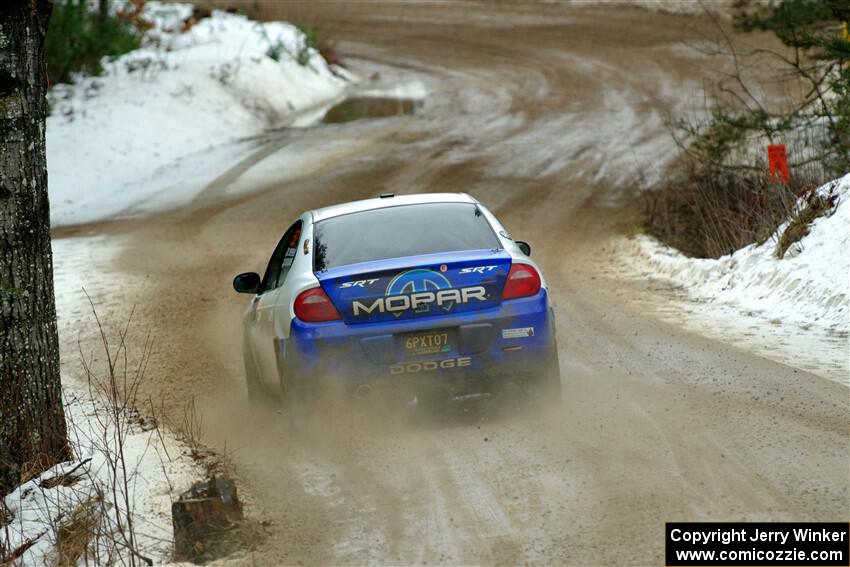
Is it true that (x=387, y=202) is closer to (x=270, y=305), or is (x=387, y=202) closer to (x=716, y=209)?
(x=270, y=305)

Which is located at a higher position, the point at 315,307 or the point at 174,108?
the point at 315,307

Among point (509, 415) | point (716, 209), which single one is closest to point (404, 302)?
point (509, 415)

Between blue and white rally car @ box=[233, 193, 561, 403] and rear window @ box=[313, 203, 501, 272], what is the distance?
21mm

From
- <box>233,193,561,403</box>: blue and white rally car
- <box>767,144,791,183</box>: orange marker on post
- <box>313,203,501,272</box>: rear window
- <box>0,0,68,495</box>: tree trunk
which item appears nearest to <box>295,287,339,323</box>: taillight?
<box>233,193,561,403</box>: blue and white rally car

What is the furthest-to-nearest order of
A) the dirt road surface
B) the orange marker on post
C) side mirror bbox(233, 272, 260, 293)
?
1. the orange marker on post
2. side mirror bbox(233, 272, 260, 293)
3. the dirt road surface

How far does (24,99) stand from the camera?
7277 mm

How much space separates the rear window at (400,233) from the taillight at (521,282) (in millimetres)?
334

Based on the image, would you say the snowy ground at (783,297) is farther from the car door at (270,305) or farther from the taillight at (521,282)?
the car door at (270,305)

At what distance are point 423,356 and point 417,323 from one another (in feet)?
0.69

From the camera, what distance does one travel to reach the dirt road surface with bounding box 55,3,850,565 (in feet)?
20.6

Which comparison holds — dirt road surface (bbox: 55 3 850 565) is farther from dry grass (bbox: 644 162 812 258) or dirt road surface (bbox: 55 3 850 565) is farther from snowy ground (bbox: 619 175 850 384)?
dry grass (bbox: 644 162 812 258)

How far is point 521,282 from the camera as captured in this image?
8.15 m

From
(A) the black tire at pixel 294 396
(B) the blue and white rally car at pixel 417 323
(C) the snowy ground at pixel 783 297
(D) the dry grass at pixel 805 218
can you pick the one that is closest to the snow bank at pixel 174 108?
(C) the snowy ground at pixel 783 297

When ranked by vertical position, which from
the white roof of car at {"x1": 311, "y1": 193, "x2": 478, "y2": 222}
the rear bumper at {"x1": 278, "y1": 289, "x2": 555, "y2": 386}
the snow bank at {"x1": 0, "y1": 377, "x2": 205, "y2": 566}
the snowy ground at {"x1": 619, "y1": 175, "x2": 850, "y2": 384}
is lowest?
the snowy ground at {"x1": 619, "y1": 175, "x2": 850, "y2": 384}
